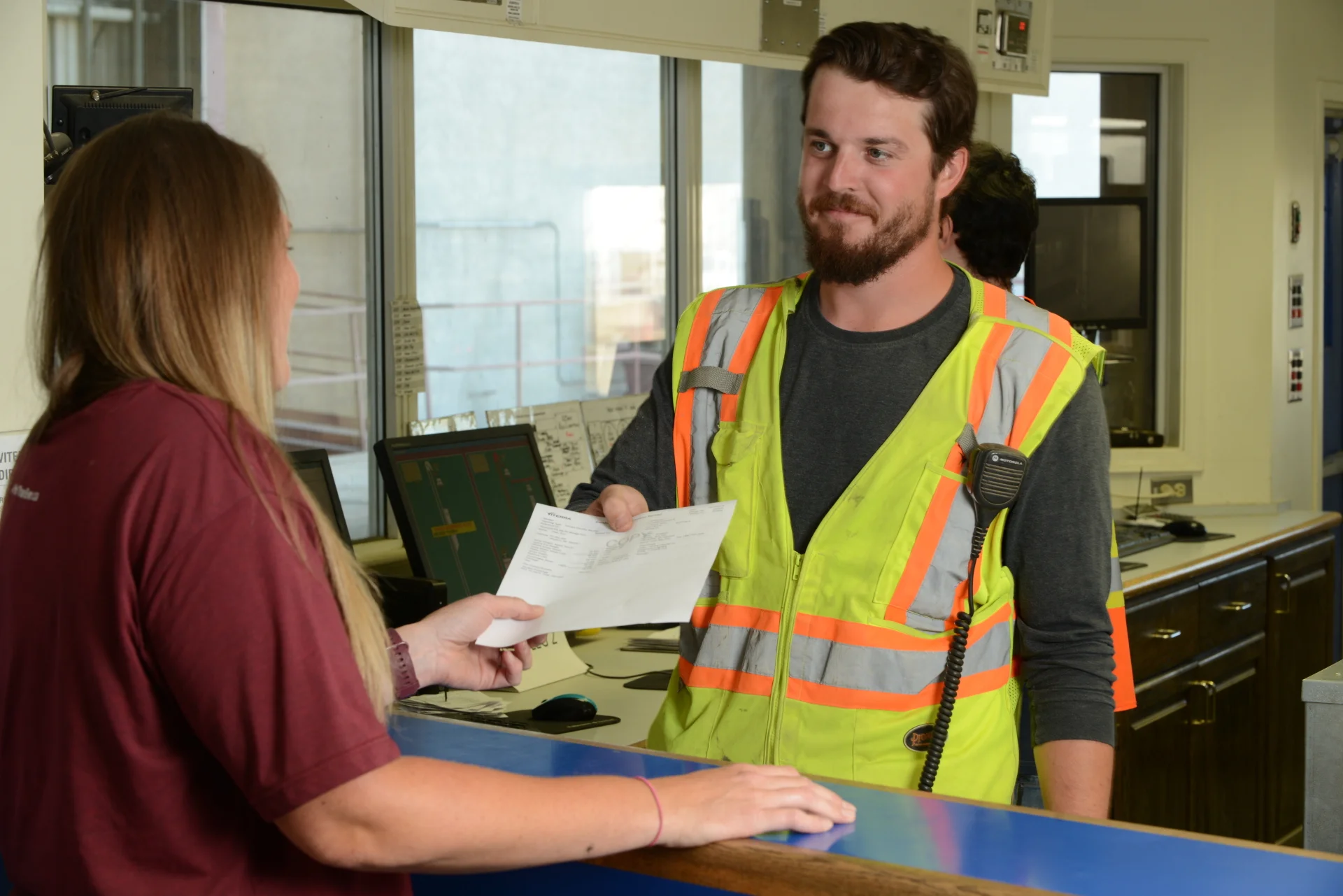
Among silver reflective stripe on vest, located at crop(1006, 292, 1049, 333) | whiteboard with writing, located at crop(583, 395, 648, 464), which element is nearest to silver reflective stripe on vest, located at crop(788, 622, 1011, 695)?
silver reflective stripe on vest, located at crop(1006, 292, 1049, 333)

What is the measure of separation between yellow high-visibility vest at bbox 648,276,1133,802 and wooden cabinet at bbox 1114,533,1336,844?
1.77m

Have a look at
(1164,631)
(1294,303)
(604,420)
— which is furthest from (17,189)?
(1294,303)

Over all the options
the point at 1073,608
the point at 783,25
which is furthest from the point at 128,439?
the point at 783,25

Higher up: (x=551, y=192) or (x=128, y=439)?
(x=551, y=192)

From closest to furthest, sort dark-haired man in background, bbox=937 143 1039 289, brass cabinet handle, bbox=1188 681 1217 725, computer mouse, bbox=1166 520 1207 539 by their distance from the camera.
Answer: dark-haired man in background, bbox=937 143 1039 289
brass cabinet handle, bbox=1188 681 1217 725
computer mouse, bbox=1166 520 1207 539

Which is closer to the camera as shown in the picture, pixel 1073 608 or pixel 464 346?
pixel 1073 608

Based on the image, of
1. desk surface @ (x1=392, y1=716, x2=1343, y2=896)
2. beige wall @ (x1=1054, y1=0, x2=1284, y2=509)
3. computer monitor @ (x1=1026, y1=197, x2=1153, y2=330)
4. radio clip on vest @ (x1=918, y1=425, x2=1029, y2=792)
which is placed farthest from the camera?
beige wall @ (x1=1054, y1=0, x2=1284, y2=509)

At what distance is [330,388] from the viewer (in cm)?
300

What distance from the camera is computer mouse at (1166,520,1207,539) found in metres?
3.88

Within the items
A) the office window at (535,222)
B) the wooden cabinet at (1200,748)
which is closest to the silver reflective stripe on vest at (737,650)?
the office window at (535,222)

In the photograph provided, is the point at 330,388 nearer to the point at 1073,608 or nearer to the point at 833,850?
the point at 1073,608

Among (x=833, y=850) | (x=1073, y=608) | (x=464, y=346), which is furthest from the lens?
(x=464, y=346)

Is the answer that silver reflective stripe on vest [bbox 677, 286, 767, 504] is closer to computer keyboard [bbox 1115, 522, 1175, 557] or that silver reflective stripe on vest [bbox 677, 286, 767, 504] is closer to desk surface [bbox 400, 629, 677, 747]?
desk surface [bbox 400, 629, 677, 747]

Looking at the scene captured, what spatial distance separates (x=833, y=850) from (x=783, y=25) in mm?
2824
